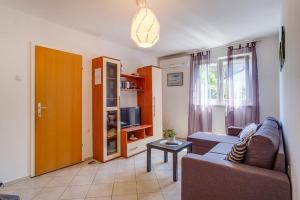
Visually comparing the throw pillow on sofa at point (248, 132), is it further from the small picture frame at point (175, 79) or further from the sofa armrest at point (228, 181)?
the small picture frame at point (175, 79)

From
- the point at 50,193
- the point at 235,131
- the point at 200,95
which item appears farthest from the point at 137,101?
the point at 50,193

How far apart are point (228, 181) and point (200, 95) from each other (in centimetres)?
300

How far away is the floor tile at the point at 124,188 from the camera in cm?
216

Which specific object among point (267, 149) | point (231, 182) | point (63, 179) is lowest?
point (63, 179)

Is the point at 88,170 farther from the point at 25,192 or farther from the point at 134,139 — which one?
the point at 134,139

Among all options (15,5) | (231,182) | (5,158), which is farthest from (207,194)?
(15,5)

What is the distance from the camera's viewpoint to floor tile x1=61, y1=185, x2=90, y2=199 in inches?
82.0

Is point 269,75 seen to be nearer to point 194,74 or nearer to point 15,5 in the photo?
point 194,74

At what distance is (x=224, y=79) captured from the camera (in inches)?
159

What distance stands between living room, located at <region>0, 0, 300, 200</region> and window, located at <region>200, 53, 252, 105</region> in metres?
0.02

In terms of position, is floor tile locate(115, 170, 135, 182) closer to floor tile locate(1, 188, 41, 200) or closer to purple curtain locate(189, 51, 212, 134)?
floor tile locate(1, 188, 41, 200)

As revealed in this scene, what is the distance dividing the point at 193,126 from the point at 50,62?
342cm

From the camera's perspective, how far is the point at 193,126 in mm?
4484

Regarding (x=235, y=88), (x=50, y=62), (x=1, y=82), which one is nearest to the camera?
(x=1, y=82)
